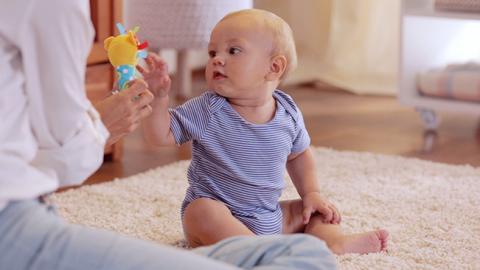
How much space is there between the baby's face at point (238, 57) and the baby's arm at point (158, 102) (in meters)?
0.12

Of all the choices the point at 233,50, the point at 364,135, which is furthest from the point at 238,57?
the point at 364,135

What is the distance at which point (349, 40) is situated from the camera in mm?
3457

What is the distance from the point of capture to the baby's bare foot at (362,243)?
1.40 m

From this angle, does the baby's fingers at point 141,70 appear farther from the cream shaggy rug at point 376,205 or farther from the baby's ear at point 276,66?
the cream shaggy rug at point 376,205

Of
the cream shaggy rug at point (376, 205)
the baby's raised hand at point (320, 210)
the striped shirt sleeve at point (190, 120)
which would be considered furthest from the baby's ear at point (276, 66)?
the cream shaggy rug at point (376, 205)

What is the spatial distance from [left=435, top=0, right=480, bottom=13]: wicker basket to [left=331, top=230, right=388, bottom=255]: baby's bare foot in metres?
1.31

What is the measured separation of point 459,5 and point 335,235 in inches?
53.0

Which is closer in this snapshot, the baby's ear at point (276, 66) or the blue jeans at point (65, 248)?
the blue jeans at point (65, 248)

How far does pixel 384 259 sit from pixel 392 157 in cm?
88

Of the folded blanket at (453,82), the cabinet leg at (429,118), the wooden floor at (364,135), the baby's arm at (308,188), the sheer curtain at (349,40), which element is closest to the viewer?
the baby's arm at (308,188)

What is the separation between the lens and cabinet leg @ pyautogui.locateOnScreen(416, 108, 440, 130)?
264cm

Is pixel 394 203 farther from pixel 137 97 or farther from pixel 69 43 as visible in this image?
pixel 69 43

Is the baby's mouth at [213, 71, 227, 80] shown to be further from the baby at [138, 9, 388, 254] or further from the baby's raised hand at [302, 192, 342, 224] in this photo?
the baby's raised hand at [302, 192, 342, 224]

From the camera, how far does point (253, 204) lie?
1.42 metres
